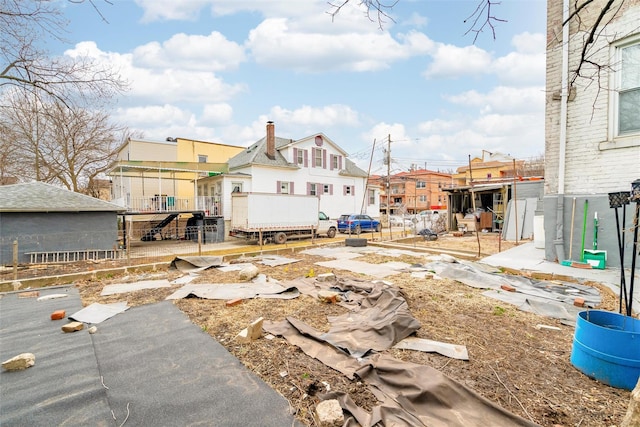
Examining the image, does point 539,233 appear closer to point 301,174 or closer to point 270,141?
point 301,174

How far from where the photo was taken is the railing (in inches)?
666

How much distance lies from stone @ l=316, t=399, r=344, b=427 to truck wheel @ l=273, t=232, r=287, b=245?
14834 mm

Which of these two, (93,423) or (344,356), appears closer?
(93,423)

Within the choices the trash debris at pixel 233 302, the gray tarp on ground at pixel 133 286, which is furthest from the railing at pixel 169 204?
the trash debris at pixel 233 302

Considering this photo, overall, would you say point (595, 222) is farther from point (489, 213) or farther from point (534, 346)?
point (489, 213)

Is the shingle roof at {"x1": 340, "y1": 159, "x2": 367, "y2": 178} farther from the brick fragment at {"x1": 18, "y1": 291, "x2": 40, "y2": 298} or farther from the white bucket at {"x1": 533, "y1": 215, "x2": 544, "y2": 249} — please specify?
the brick fragment at {"x1": 18, "y1": 291, "x2": 40, "y2": 298}

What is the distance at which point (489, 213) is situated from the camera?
1923 cm

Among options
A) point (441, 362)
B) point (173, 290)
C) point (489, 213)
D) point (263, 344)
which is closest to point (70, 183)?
point (173, 290)

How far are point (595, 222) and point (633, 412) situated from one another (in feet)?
22.8

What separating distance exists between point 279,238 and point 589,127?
45.6 feet

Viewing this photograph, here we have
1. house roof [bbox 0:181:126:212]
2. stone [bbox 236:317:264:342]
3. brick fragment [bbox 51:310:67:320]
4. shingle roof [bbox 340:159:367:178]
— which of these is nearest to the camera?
stone [bbox 236:317:264:342]

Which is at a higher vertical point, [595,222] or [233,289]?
[595,222]

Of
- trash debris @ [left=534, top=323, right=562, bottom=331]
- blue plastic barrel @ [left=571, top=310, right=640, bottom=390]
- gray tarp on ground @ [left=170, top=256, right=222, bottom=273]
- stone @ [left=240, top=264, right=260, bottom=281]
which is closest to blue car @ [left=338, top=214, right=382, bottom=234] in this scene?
gray tarp on ground @ [left=170, top=256, right=222, bottom=273]

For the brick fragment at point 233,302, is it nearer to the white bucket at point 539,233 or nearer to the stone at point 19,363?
the stone at point 19,363
